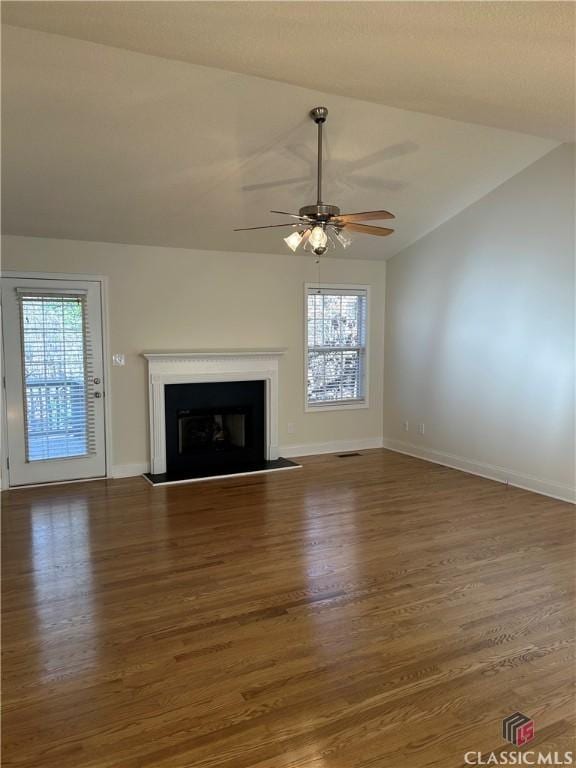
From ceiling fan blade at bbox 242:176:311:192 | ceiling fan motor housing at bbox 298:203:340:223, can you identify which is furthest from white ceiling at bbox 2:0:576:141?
ceiling fan blade at bbox 242:176:311:192

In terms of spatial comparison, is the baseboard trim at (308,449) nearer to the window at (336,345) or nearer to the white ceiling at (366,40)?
the window at (336,345)

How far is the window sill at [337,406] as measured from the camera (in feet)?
22.4

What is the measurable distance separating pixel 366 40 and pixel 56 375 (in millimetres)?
4205

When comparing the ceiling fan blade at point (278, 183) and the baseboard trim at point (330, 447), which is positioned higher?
the ceiling fan blade at point (278, 183)

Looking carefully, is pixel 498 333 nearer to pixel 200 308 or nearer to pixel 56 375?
pixel 200 308

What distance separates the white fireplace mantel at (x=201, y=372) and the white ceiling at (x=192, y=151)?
4.03 ft

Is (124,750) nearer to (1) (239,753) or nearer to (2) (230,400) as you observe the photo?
(1) (239,753)

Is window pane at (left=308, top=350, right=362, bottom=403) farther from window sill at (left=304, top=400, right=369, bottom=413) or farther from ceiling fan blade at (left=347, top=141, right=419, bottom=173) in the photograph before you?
ceiling fan blade at (left=347, top=141, right=419, bottom=173)

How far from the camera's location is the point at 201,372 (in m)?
5.99

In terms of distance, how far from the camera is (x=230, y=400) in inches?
247

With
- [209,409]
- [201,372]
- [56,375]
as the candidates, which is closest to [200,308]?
[201,372]

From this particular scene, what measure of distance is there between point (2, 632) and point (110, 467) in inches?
120

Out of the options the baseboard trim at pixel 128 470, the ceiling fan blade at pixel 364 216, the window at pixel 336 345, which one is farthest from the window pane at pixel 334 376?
the ceiling fan blade at pixel 364 216

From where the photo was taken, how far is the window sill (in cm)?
681
